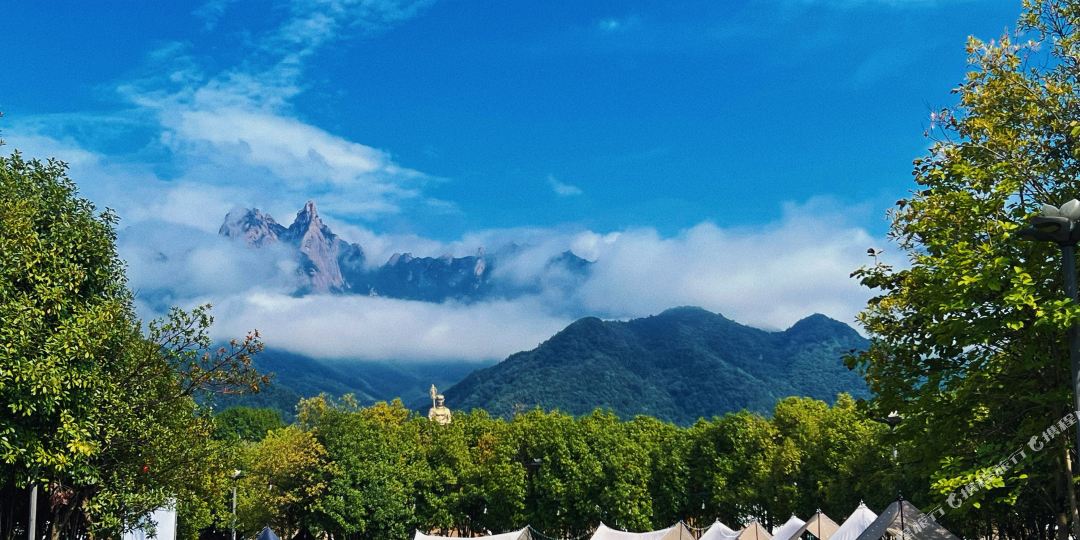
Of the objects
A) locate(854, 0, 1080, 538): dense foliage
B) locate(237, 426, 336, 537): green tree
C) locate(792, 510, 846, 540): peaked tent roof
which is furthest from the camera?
locate(237, 426, 336, 537): green tree

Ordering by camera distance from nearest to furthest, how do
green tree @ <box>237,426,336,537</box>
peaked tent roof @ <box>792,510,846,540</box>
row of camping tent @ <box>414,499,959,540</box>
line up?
row of camping tent @ <box>414,499,959,540</box> < peaked tent roof @ <box>792,510,846,540</box> < green tree @ <box>237,426,336,537</box>

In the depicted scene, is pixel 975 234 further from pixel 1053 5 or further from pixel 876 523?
pixel 876 523

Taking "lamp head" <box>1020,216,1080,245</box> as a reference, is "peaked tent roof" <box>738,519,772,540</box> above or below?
below

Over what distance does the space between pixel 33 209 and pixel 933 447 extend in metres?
17.5

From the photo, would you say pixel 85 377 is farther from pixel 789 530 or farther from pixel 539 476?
pixel 539 476

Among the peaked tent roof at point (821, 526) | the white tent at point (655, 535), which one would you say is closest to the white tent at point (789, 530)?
the peaked tent roof at point (821, 526)

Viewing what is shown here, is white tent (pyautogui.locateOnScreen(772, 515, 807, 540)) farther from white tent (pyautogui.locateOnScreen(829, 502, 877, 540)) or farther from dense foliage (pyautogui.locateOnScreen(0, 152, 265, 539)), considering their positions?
dense foliage (pyautogui.locateOnScreen(0, 152, 265, 539))

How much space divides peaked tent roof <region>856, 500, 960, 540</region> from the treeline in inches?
896

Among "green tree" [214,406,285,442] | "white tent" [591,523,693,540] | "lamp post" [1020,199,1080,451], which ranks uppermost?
"green tree" [214,406,285,442]

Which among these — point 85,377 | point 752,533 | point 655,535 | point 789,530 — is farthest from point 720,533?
point 85,377

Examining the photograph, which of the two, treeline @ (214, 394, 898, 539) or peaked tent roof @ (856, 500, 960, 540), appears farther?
treeline @ (214, 394, 898, 539)

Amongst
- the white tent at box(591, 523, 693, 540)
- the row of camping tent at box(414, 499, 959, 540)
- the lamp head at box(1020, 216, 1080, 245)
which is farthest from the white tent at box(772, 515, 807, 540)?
the lamp head at box(1020, 216, 1080, 245)

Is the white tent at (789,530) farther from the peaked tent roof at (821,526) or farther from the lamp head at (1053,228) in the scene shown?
the lamp head at (1053,228)

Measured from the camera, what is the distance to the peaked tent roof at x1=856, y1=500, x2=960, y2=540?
1961cm
